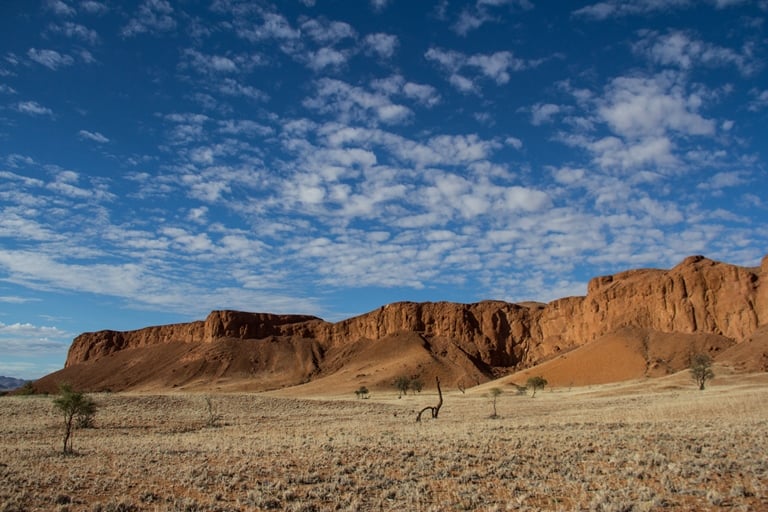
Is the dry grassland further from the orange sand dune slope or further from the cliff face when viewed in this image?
the cliff face

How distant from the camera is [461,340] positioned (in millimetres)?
151125

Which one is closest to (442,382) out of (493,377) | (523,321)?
(493,377)

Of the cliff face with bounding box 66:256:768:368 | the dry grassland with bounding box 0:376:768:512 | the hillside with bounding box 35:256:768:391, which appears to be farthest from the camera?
the cliff face with bounding box 66:256:768:368

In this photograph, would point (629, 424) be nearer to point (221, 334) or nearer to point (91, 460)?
point (91, 460)

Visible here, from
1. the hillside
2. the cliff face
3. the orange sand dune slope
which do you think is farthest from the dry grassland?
the cliff face

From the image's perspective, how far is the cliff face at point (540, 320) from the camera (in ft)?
356

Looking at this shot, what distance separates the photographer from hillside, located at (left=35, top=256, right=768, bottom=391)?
10362 centimetres

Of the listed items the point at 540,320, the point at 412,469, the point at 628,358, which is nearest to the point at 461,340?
the point at 540,320

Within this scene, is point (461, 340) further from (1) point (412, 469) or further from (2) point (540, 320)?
(1) point (412, 469)

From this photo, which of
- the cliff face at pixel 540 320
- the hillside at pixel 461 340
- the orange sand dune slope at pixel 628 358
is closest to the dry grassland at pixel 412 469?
the hillside at pixel 461 340

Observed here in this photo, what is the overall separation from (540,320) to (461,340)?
24.4 meters

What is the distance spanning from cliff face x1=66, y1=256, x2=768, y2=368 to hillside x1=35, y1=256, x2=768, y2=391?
1.00 ft

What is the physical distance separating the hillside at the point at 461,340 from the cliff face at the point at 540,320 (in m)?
0.30

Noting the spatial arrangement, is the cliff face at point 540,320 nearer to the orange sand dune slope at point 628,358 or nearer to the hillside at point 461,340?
the hillside at point 461,340
